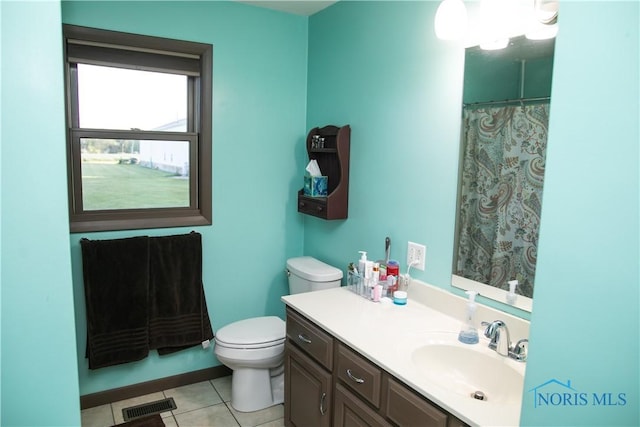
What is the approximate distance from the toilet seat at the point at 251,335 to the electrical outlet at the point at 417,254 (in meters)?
0.91

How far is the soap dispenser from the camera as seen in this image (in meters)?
1.79

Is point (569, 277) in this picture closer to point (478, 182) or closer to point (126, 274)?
point (478, 182)

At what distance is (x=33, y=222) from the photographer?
3.84 feet

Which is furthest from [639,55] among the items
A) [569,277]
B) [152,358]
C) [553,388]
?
[152,358]

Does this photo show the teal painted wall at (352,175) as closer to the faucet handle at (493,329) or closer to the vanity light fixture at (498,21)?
the vanity light fixture at (498,21)

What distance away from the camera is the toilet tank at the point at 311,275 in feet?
8.74

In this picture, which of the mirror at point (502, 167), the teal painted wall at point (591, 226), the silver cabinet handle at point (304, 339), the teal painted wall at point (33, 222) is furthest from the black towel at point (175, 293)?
the teal painted wall at point (591, 226)

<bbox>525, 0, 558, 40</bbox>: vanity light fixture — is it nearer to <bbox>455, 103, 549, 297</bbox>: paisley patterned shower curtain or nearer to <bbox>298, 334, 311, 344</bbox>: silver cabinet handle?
<bbox>455, 103, 549, 297</bbox>: paisley patterned shower curtain

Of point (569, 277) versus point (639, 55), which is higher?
point (639, 55)

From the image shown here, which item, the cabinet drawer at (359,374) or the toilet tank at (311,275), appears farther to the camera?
the toilet tank at (311,275)

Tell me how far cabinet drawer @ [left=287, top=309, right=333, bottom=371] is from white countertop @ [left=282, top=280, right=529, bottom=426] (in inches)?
2.0

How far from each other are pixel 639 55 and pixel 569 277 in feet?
1.33

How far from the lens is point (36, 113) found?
1.15 metres

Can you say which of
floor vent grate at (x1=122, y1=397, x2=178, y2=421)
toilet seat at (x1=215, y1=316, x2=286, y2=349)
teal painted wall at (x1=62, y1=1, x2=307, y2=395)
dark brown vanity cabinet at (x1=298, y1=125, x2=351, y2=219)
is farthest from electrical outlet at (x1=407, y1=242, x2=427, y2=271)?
floor vent grate at (x1=122, y1=397, x2=178, y2=421)
